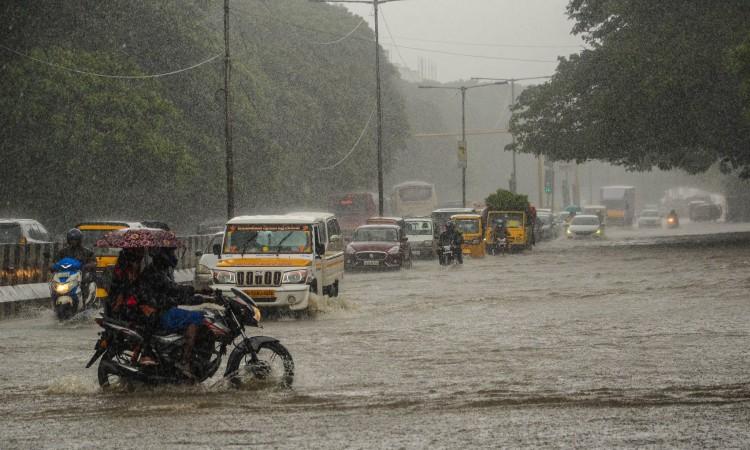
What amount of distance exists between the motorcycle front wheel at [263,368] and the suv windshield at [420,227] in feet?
117

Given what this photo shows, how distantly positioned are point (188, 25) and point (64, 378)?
4100 cm

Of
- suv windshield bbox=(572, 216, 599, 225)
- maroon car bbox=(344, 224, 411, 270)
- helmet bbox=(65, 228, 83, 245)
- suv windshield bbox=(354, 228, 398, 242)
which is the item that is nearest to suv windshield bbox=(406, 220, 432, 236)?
suv windshield bbox=(354, 228, 398, 242)

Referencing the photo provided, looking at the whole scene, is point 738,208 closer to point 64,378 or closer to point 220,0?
point 220,0

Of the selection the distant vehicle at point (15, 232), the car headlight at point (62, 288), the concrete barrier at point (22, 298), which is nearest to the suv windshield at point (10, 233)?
the distant vehicle at point (15, 232)

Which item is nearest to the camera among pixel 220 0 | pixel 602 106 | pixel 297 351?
pixel 297 351

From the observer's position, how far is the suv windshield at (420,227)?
47688 millimetres

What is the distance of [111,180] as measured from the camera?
146 ft

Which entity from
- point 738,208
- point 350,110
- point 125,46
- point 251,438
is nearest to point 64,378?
point 251,438

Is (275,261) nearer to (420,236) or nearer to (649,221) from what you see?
(420,236)

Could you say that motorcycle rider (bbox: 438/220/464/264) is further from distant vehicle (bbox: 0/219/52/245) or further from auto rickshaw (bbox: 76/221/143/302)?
auto rickshaw (bbox: 76/221/143/302)

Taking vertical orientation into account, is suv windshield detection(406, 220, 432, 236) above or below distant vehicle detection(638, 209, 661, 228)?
above

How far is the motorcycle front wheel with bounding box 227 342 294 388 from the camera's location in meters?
11.8

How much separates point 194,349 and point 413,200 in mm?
70869

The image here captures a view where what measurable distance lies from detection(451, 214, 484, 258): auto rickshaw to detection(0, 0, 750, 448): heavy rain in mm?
174
